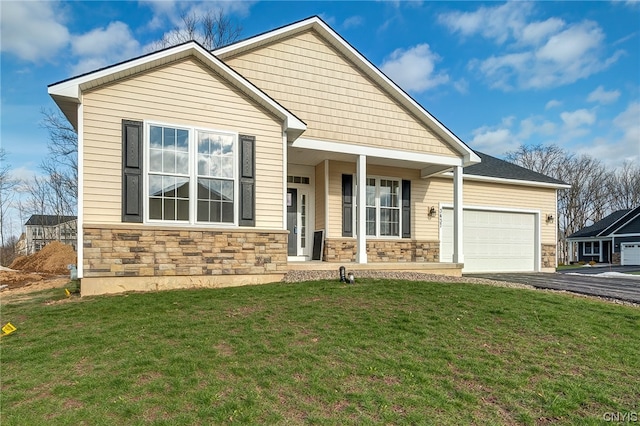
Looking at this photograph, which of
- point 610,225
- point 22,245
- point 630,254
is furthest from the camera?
point 610,225

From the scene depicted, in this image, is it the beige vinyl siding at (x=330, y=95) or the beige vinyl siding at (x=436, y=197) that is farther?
the beige vinyl siding at (x=436, y=197)

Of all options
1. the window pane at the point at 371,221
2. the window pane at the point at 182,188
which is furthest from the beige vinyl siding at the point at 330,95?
the window pane at the point at 182,188

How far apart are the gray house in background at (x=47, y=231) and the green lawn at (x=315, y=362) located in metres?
21.4

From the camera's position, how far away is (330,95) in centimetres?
1015

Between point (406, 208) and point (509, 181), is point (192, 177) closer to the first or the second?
point (406, 208)

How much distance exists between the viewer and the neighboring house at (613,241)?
92.4ft

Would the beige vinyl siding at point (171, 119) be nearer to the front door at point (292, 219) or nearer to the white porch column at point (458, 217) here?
the front door at point (292, 219)

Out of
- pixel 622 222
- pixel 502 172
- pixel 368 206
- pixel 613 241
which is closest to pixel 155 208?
pixel 368 206

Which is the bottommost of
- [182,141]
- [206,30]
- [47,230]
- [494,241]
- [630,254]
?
[630,254]

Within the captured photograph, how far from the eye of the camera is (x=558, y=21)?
10.8m

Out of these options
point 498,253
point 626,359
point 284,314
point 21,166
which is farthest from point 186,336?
point 21,166

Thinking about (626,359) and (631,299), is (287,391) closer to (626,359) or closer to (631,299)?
A: (626,359)

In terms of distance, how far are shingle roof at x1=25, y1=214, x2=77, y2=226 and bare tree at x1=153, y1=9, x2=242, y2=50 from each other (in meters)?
13.2

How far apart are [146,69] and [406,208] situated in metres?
8.49
